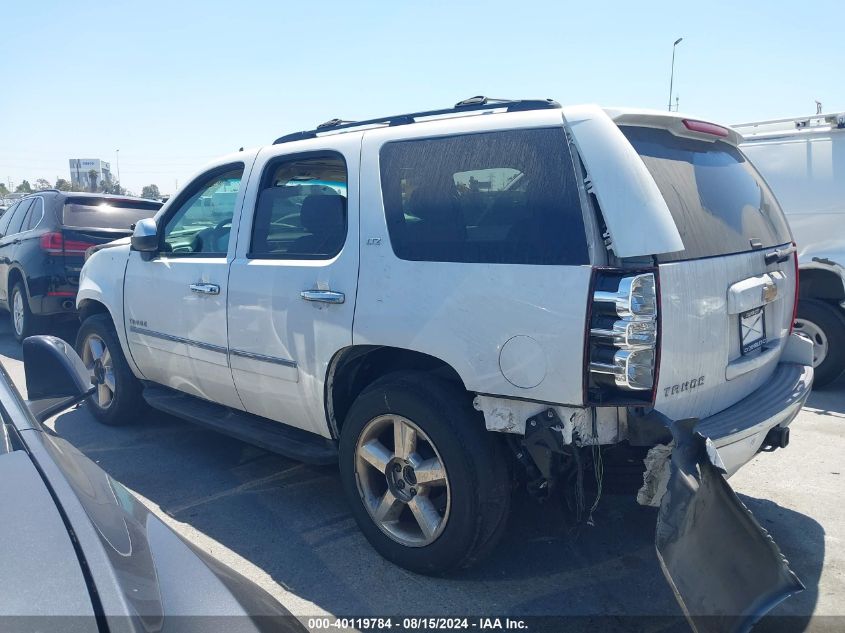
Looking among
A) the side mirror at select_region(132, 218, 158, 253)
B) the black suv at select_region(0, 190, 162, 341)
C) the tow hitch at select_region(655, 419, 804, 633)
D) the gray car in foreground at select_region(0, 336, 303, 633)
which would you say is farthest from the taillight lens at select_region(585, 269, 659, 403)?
the black suv at select_region(0, 190, 162, 341)

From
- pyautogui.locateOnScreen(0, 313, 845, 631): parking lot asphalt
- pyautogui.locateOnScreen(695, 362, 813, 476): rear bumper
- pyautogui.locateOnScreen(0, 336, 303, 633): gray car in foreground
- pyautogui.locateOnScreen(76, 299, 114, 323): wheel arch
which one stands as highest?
pyautogui.locateOnScreen(76, 299, 114, 323): wheel arch

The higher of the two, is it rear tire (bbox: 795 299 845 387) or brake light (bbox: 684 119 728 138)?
brake light (bbox: 684 119 728 138)

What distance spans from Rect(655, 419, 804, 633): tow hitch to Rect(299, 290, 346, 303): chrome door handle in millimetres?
1632

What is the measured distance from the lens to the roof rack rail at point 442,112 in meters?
3.05

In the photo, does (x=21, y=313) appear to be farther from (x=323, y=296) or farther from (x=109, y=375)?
(x=323, y=296)

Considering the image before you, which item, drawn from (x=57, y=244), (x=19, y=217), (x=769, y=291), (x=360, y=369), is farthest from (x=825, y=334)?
(x=19, y=217)

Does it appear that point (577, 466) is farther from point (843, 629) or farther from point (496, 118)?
point (496, 118)

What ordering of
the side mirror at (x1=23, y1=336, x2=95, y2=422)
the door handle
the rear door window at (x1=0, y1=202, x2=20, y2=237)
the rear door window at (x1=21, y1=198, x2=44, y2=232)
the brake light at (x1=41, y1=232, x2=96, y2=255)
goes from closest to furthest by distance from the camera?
the side mirror at (x1=23, y1=336, x2=95, y2=422)
the door handle
the brake light at (x1=41, y1=232, x2=96, y2=255)
the rear door window at (x1=21, y1=198, x2=44, y2=232)
the rear door window at (x1=0, y1=202, x2=20, y2=237)

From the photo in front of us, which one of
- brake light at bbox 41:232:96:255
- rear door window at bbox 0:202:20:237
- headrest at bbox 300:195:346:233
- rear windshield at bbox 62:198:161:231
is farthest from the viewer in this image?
rear door window at bbox 0:202:20:237

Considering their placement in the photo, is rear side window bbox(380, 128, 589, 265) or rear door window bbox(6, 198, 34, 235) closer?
rear side window bbox(380, 128, 589, 265)

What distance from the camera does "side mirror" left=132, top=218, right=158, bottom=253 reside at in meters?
4.55

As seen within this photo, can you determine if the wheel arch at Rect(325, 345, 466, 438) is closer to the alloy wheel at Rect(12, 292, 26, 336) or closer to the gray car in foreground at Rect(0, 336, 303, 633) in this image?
the gray car in foreground at Rect(0, 336, 303, 633)

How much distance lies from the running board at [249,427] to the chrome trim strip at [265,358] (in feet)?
1.46

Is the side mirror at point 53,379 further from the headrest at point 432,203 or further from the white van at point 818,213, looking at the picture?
the white van at point 818,213
